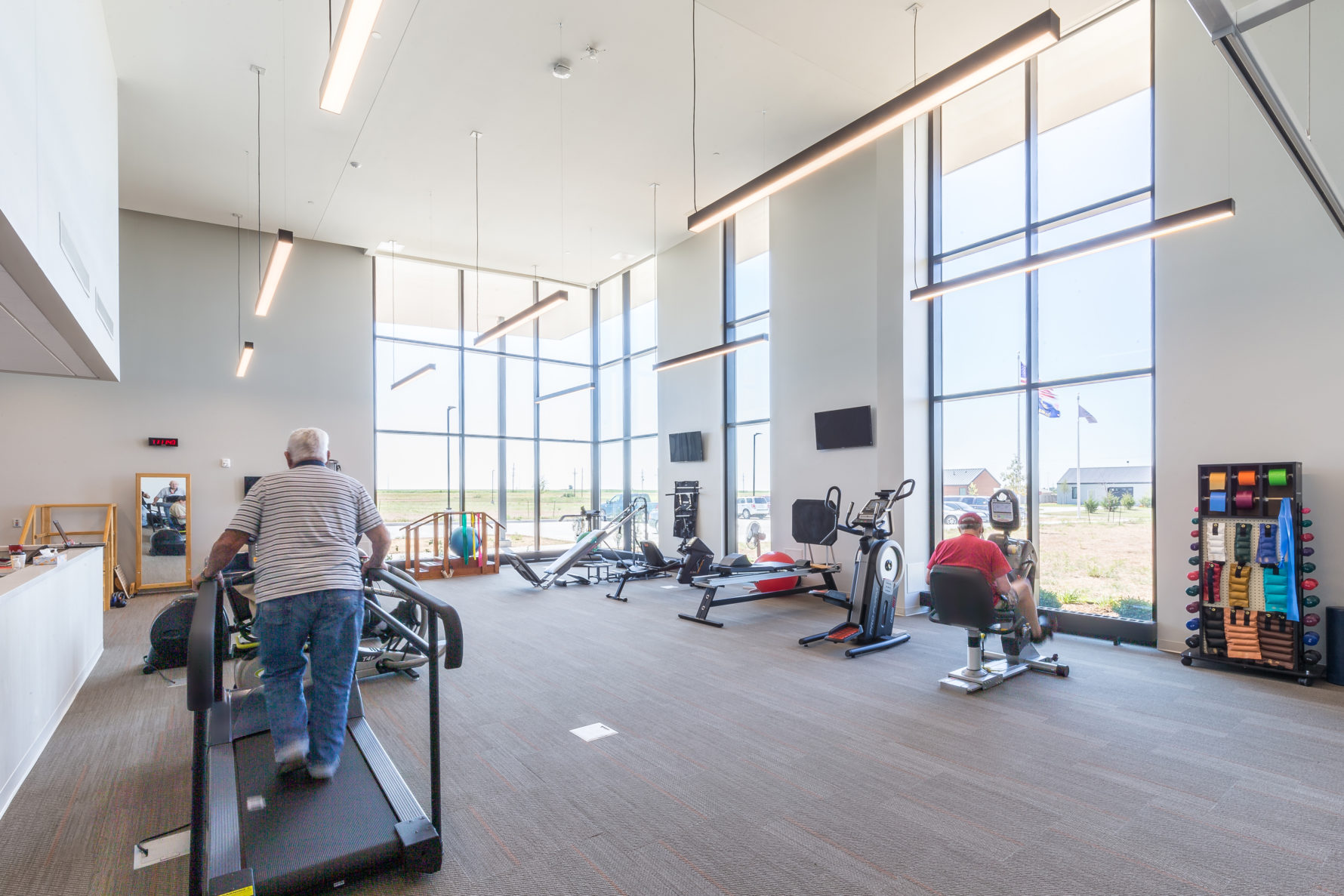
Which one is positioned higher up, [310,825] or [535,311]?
[535,311]

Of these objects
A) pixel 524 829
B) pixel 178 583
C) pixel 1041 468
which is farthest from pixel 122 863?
pixel 178 583

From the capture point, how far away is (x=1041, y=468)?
644cm

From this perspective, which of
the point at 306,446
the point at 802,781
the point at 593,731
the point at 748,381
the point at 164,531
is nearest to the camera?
the point at 306,446

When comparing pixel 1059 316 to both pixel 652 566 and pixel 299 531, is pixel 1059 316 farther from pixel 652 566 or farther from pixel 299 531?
pixel 299 531

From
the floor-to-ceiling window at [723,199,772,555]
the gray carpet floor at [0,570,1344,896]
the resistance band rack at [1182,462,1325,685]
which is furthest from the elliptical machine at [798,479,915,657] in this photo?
the floor-to-ceiling window at [723,199,772,555]

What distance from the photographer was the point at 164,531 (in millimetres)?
8953

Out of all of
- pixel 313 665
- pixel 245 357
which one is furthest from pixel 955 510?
pixel 245 357

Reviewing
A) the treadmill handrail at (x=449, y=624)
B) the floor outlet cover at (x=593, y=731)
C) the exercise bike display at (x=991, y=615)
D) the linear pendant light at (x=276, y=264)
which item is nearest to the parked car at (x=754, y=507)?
the exercise bike display at (x=991, y=615)

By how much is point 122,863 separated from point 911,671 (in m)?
4.62

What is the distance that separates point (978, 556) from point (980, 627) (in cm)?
46

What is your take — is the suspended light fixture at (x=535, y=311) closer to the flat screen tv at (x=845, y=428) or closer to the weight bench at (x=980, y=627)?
the flat screen tv at (x=845, y=428)

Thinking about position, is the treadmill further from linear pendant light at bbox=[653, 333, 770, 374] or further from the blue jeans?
linear pendant light at bbox=[653, 333, 770, 374]

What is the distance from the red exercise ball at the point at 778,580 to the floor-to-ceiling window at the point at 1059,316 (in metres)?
1.78

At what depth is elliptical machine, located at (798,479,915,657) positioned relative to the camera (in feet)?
18.7
